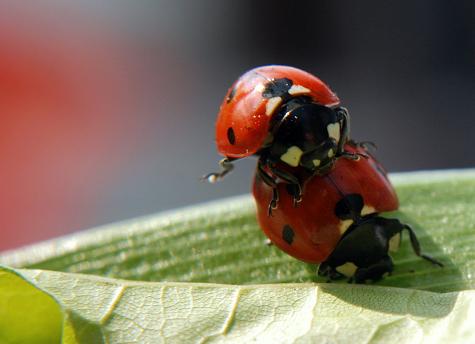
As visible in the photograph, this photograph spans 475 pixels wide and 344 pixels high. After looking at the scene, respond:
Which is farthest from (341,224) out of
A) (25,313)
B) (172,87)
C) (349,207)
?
(172,87)

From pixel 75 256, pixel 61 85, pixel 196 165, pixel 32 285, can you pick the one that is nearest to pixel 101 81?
pixel 61 85

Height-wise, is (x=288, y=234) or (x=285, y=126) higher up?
(x=285, y=126)

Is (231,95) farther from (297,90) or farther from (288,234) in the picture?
(288,234)

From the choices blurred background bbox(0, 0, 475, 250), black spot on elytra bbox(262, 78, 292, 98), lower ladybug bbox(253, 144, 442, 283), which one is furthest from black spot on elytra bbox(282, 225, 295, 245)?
blurred background bbox(0, 0, 475, 250)

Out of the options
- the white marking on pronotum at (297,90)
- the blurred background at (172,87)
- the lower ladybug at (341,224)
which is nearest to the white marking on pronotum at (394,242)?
the lower ladybug at (341,224)

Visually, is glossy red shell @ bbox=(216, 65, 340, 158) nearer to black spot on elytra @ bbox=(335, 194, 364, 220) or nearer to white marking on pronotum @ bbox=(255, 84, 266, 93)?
white marking on pronotum @ bbox=(255, 84, 266, 93)

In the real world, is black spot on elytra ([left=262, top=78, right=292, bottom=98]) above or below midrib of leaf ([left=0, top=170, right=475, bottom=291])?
above
